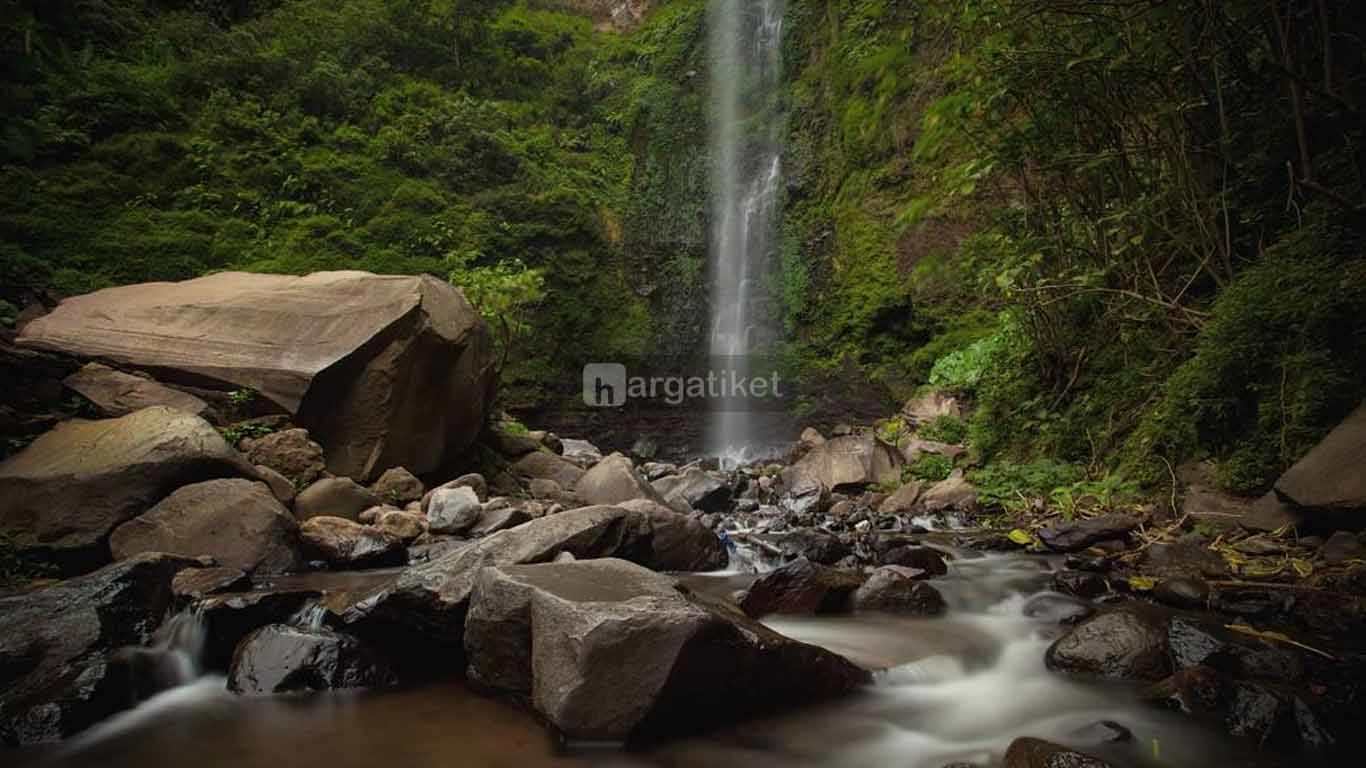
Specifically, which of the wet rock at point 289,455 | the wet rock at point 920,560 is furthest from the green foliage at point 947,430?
the wet rock at point 289,455

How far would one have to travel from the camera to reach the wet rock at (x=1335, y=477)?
361 cm

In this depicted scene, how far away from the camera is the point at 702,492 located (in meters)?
8.34

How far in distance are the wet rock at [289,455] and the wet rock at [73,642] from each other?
2340 mm

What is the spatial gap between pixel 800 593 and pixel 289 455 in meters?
4.43

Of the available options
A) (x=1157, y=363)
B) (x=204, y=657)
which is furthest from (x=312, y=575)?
(x=1157, y=363)

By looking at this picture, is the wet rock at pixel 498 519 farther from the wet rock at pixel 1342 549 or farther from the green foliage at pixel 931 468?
the wet rock at pixel 1342 549

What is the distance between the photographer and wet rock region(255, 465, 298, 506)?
17.3 ft

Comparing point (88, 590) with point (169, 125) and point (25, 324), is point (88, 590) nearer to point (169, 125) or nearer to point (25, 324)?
point (25, 324)

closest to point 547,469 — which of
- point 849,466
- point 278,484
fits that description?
point 278,484

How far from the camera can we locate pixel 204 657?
3219 mm

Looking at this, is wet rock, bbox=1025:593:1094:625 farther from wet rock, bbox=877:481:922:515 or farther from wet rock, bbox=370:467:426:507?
wet rock, bbox=370:467:426:507

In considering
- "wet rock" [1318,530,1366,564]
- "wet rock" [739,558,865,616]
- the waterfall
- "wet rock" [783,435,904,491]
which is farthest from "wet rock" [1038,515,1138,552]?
the waterfall

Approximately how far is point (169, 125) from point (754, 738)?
53.9ft

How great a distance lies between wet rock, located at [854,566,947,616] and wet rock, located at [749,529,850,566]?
98cm
